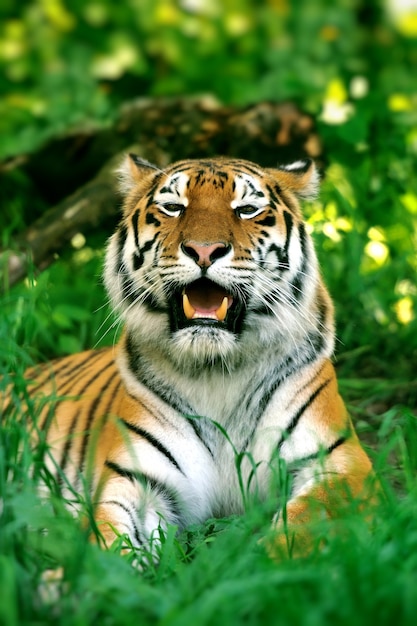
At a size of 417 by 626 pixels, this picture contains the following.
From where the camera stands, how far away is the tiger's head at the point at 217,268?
3.19 m

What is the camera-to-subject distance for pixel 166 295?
3287mm

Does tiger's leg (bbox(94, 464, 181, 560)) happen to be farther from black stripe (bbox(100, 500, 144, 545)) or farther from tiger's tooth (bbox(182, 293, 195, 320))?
tiger's tooth (bbox(182, 293, 195, 320))

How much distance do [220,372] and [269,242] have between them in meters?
0.46

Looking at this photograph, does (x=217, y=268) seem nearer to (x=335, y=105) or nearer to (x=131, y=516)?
(x=131, y=516)

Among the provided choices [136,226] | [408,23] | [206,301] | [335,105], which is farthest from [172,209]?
[408,23]

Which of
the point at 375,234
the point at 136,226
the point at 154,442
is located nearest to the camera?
the point at 154,442

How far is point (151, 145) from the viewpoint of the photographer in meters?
5.80

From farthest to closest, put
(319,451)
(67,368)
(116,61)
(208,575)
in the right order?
(116,61) < (67,368) < (319,451) < (208,575)

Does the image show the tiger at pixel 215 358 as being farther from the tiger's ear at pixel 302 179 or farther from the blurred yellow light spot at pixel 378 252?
the blurred yellow light spot at pixel 378 252

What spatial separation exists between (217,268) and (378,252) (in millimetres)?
2249

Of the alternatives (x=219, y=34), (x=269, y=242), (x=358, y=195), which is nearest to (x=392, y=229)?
(x=358, y=195)

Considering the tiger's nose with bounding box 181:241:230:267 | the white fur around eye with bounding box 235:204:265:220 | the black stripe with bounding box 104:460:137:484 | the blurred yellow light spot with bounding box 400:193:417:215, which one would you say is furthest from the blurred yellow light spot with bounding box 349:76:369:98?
the black stripe with bounding box 104:460:137:484

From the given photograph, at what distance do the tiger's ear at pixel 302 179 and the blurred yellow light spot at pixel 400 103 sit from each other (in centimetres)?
216

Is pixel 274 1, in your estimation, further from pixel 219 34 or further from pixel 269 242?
pixel 269 242
